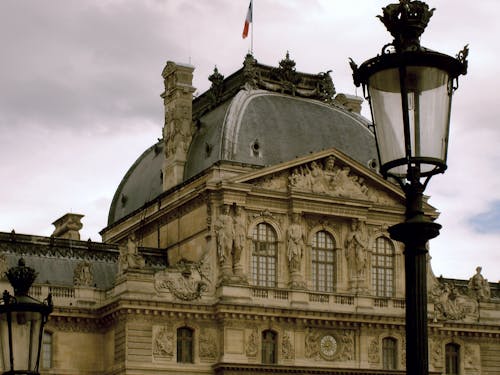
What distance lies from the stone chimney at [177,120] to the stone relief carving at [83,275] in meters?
6.62

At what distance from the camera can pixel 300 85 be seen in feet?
212

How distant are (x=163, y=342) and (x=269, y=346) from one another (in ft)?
16.7

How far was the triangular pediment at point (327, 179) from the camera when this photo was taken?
189 ft

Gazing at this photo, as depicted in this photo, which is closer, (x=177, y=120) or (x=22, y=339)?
(x=22, y=339)

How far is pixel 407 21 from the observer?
1222 centimetres

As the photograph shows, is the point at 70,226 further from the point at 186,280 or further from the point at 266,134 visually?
the point at 186,280

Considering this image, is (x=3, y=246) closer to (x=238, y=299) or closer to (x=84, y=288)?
(x=84, y=288)

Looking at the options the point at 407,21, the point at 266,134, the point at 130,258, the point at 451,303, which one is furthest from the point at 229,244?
the point at 407,21

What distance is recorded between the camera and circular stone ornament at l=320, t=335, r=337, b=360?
5766 cm

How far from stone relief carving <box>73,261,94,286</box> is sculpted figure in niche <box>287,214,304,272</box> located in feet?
30.1

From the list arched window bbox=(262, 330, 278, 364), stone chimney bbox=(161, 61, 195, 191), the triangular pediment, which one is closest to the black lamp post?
the triangular pediment

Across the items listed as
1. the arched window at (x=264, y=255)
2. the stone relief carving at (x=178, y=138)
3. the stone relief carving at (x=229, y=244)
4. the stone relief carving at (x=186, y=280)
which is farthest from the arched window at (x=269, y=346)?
the stone relief carving at (x=178, y=138)

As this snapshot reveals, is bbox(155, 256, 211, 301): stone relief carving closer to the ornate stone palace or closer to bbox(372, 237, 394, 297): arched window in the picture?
the ornate stone palace

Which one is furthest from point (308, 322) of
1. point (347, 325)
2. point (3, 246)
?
point (3, 246)
